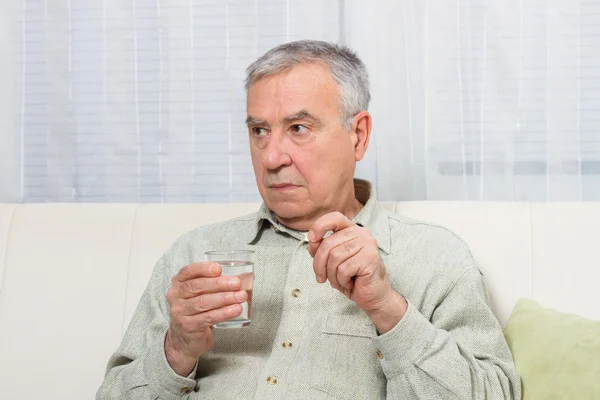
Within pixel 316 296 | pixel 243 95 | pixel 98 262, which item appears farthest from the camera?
pixel 243 95

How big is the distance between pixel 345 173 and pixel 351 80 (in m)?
0.21

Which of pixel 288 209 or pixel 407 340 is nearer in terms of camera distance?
Answer: pixel 407 340

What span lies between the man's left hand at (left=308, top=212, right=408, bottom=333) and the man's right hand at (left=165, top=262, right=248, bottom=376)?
162 mm

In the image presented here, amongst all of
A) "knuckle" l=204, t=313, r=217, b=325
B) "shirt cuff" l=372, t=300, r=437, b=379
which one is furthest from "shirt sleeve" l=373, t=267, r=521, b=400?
"knuckle" l=204, t=313, r=217, b=325

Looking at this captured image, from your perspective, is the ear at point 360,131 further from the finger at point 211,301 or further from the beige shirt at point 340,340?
the finger at point 211,301

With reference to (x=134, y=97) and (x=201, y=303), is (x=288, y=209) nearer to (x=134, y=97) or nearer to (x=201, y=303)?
(x=201, y=303)

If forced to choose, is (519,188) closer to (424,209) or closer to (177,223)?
(424,209)

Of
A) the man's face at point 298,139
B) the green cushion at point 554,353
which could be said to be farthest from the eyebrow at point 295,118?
the green cushion at point 554,353

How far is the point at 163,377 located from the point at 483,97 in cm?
137

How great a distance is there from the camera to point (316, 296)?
73.9 inches

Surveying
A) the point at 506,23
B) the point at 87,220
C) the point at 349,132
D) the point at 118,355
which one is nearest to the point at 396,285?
the point at 349,132

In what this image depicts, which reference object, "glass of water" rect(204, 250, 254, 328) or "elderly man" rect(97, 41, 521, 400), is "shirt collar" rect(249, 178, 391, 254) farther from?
"glass of water" rect(204, 250, 254, 328)

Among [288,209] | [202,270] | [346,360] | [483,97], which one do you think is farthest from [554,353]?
[483,97]

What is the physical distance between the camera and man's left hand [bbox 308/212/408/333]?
1576mm
